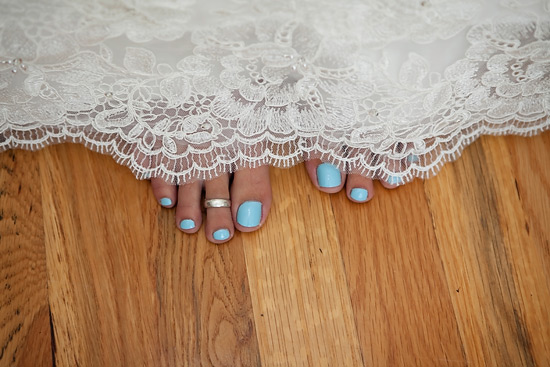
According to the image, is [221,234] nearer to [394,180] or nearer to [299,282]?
[299,282]

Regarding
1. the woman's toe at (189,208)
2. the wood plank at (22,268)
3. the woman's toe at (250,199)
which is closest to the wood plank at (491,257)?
the woman's toe at (250,199)

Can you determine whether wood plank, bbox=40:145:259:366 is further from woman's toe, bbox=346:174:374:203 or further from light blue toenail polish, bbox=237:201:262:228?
woman's toe, bbox=346:174:374:203

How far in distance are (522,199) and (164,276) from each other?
0.69 m

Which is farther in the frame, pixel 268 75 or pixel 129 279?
pixel 129 279

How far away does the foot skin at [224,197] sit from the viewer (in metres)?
0.95

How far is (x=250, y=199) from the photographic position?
0.95 metres

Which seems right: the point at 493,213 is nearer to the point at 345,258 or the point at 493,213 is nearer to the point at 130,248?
the point at 345,258

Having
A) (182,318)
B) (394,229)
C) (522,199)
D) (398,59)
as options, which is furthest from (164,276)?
(522,199)

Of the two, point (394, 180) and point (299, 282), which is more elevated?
point (394, 180)

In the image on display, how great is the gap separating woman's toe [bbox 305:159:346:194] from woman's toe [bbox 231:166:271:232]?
0.09m

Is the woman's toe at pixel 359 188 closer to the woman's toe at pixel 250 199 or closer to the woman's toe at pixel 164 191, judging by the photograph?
the woman's toe at pixel 250 199

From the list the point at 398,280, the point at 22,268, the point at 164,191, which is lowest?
the point at 398,280

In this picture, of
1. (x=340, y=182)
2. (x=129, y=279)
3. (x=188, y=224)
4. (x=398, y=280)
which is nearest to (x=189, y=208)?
(x=188, y=224)

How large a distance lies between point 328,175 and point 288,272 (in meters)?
0.19
